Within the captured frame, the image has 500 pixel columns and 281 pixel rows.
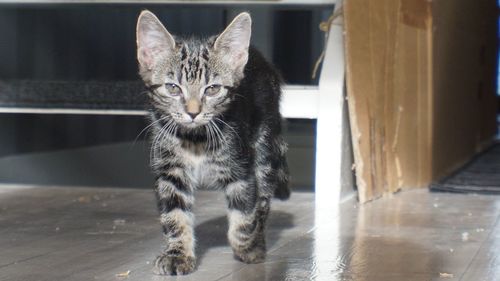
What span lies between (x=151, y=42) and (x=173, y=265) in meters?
0.88

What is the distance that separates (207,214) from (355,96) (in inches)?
42.7

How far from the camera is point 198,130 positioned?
158 inches

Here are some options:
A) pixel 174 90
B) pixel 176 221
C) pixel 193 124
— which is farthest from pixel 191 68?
pixel 176 221

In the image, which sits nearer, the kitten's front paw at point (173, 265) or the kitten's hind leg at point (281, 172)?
the kitten's front paw at point (173, 265)

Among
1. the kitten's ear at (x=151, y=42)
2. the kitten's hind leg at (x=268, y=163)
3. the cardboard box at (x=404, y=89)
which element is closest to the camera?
the kitten's ear at (x=151, y=42)

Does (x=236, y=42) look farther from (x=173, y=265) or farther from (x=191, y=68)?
(x=173, y=265)

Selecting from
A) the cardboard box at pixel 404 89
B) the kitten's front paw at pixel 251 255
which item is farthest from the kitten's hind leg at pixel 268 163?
the cardboard box at pixel 404 89

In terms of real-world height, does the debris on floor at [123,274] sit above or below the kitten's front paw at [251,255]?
above

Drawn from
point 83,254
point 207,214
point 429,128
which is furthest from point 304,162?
point 83,254

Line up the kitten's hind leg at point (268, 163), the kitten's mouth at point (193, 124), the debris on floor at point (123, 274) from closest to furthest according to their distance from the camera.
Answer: the debris on floor at point (123, 274) < the kitten's mouth at point (193, 124) < the kitten's hind leg at point (268, 163)

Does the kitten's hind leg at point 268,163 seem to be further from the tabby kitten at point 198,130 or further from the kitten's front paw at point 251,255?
the kitten's front paw at point 251,255

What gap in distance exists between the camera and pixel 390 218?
210 inches

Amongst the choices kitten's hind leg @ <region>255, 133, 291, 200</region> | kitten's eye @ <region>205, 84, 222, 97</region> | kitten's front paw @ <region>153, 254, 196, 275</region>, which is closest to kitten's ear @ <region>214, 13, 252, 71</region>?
kitten's eye @ <region>205, 84, 222, 97</region>

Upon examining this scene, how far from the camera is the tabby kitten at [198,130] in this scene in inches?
154
